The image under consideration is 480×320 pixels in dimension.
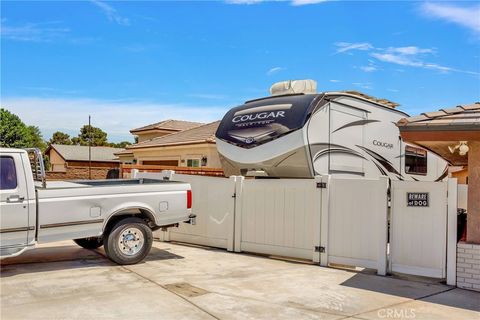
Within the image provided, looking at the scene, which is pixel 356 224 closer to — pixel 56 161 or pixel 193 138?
pixel 193 138

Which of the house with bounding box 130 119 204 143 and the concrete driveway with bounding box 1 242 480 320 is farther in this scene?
the house with bounding box 130 119 204 143

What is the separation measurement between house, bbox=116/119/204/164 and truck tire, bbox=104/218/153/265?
17.7m

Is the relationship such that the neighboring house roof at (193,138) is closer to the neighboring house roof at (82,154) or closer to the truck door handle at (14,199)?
the truck door handle at (14,199)

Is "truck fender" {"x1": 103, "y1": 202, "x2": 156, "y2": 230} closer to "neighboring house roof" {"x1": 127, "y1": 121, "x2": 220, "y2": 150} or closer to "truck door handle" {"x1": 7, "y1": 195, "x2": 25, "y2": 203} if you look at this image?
"truck door handle" {"x1": 7, "y1": 195, "x2": 25, "y2": 203}

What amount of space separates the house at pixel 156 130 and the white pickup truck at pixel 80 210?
17512 mm

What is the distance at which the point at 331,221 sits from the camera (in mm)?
8297

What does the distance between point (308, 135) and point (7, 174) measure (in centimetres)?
560

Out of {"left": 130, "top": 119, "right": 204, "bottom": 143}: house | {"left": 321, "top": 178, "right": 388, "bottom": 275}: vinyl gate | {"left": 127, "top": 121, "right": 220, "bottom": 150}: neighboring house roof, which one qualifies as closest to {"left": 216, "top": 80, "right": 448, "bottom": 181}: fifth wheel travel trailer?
{"left": 321, "top": 178, "right": 388, "bottom": 275}: vinyl gate

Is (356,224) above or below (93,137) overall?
below

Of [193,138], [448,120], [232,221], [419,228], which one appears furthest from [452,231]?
[193,138]

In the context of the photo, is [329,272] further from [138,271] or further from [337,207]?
[138,271]

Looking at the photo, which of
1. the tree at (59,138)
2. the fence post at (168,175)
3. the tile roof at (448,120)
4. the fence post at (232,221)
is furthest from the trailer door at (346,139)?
the tree at (59,138)

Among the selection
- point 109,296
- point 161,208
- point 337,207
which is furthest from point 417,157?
point 109,296

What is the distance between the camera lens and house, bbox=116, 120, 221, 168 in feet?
58.3
